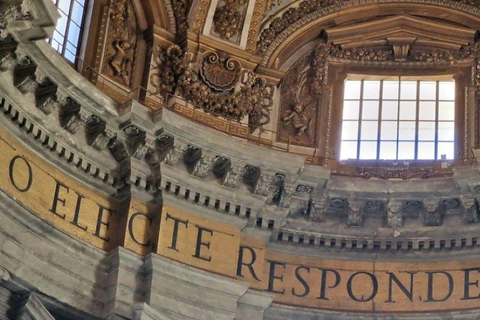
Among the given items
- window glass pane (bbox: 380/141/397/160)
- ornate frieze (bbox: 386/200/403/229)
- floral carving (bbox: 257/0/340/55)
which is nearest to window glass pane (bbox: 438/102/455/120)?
window glass pane (bbox: 380/141/397/160)

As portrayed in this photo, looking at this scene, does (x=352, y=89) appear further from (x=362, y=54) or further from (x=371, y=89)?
(x=362, y=54)

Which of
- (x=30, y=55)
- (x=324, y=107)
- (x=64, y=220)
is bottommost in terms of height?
(x=64, y=220)

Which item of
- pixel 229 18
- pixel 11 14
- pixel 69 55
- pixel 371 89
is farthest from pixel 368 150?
pixel 11 14

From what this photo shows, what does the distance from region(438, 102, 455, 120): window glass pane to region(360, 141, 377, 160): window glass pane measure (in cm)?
125

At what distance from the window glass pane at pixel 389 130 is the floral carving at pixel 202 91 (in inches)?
79.6

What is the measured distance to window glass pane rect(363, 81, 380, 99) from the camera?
29.1 metres

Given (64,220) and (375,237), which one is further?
(375,237)

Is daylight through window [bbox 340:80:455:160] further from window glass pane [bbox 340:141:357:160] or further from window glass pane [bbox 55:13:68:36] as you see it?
window glass pane [bbox 55:13:68:36]

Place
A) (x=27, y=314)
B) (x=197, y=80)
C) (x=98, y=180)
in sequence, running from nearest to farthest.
Answer: (x=27, y=314)
(x=98, y=180)
(x=197, y=80)

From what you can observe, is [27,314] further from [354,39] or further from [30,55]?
[354,39]

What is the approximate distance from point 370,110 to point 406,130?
71cm

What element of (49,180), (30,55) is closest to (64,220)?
(49,180)

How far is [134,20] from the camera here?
2833 centimetres

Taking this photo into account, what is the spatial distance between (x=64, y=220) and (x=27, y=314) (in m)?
1.81
